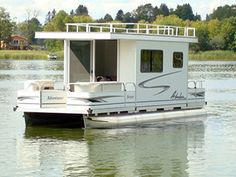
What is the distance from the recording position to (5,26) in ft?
442

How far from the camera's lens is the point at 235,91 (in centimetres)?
3778

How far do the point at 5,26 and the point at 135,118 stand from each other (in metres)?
117

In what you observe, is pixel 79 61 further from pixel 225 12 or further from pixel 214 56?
pixel 225 12

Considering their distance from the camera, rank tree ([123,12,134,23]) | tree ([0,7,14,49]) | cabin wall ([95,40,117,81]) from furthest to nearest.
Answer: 1. tree ([123,12,134,23])
2. tree ([0,7,14,49])
3. cabin wall ([95,40,117,81])

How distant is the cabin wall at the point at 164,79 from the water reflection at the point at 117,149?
1.05m

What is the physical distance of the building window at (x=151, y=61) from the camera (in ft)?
69.8

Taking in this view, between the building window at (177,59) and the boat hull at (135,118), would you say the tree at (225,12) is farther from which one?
the boat hull at (135,118)

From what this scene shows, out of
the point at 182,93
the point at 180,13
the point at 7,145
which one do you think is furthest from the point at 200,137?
the point at 180,13

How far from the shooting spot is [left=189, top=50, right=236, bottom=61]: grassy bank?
102812mm

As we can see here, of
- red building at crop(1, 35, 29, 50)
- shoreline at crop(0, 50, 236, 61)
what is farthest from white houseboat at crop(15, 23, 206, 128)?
red building at crop(1, 35, 29, 50)

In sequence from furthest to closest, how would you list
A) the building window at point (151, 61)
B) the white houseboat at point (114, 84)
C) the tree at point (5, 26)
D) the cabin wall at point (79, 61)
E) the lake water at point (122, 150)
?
the tree at point (5, 26) < the cabin wall at point (79, 61) < the building window at point (151, 61) < the white houseboat at point (114, 84) < the lake water at point (122, 150)

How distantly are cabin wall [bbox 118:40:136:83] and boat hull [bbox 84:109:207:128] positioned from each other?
3.89 feet

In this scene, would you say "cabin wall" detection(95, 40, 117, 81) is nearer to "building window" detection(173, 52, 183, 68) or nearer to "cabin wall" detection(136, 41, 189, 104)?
"cabin wall" detection(136, 41, 189, 104)

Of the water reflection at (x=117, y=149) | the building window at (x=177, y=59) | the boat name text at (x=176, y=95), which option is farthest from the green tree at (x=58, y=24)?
the water reflection at (x=117, y=149)
